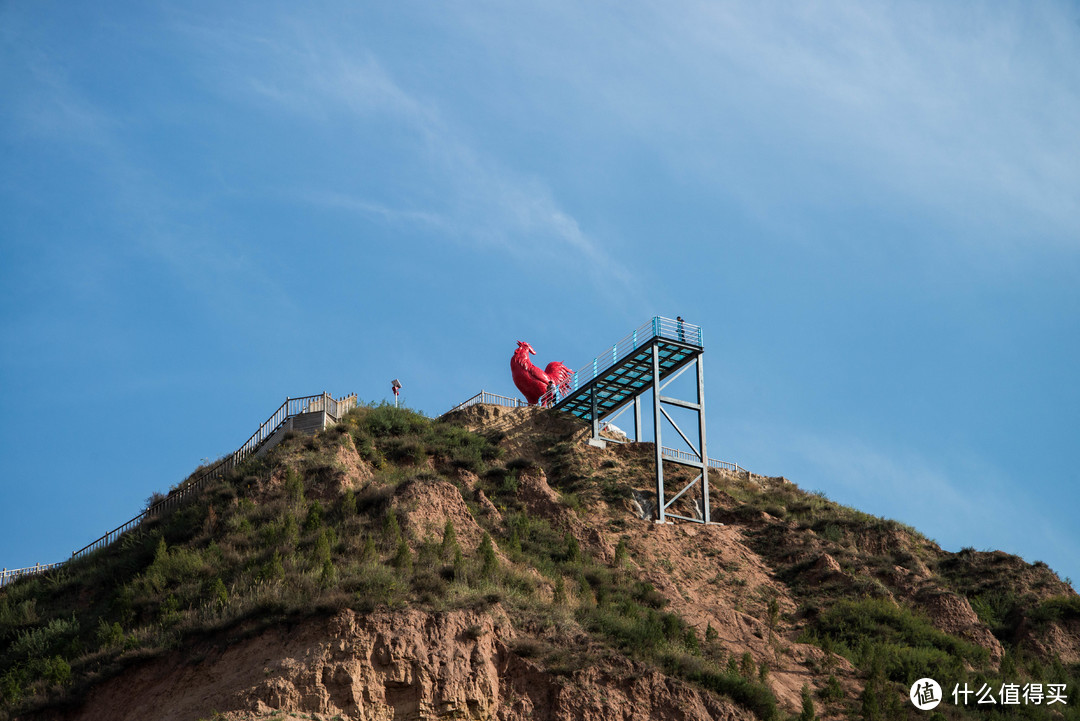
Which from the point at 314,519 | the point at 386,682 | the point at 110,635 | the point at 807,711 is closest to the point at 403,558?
the point at 314,519

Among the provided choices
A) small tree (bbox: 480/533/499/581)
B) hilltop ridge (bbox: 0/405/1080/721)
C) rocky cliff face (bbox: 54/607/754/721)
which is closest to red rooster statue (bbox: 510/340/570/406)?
hilltop ridge (bbox: 0/405/1080/721)

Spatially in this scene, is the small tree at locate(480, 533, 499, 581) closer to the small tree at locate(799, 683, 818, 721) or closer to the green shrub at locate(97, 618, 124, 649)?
the small tree at locate(799, 683, 818, 721)

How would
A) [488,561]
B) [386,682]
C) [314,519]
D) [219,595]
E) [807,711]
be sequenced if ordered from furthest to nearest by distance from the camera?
[314,519] → [488,561] → [219,595] → [807,711] → [386,682]

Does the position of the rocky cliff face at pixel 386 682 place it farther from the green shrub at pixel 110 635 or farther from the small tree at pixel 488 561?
the small tree at pixel 488 561

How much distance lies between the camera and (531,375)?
48.5 metres

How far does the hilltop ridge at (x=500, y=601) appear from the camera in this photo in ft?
88.6

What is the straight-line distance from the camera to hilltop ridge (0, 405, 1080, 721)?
88.6 ft

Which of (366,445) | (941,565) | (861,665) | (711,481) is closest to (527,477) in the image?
(366,445)

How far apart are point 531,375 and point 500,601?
19936mm

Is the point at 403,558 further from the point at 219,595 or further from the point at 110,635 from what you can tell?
the point at 110,635

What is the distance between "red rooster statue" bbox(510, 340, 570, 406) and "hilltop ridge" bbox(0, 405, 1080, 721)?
1.36 metres

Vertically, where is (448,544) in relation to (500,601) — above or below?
above

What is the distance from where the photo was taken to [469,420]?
46094mm

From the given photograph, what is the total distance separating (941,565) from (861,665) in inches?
405
